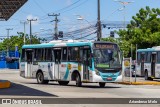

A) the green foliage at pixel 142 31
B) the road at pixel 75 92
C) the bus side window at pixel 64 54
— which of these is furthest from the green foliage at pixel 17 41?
the road at pixel 75 92

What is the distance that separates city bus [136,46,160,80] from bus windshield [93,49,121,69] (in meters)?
10.0

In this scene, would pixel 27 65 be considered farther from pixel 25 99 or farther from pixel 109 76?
pixel 25 99

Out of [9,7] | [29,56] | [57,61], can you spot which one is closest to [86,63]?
[57,61]

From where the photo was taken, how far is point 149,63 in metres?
40.4

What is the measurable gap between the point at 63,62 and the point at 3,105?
48.0 ft

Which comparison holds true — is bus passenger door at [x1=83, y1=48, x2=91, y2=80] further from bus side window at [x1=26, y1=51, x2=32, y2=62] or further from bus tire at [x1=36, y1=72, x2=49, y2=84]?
bus side window at [x1=26, y1=51, x2=32, y2=62]

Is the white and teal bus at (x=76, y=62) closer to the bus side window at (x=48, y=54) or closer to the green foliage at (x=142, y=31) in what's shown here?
the bus side window at (x=48, y=54)

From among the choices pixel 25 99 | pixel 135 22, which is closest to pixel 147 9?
pixel 135 22

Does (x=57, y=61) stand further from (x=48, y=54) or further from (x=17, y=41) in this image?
(x=17, y=41)

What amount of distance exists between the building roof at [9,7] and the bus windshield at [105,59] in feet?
19.8

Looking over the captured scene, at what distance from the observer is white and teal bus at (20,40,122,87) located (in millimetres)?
28688

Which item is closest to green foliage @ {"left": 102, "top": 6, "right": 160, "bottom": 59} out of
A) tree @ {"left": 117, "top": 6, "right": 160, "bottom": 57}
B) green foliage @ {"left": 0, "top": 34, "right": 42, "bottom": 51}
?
tree @ {"left": 117, "top": 6, "right": 160, "bottom": 57}

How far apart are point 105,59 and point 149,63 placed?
40.9 ft

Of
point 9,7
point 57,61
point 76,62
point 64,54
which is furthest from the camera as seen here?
point 9,7
